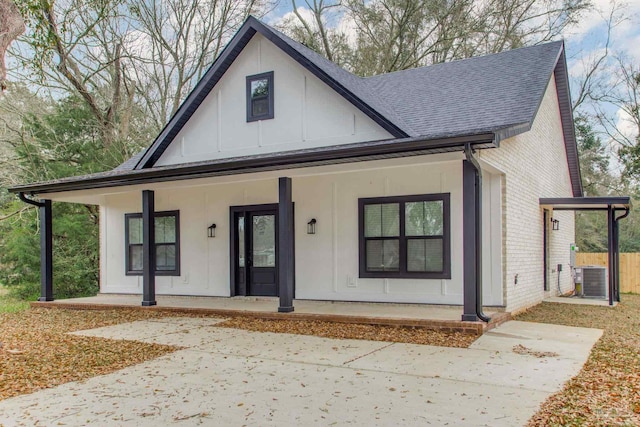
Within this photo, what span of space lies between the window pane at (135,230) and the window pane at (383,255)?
6062 mm

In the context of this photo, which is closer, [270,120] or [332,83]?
[332,83]

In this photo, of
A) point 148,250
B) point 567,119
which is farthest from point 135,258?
point 567,119

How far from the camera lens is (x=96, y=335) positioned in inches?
317

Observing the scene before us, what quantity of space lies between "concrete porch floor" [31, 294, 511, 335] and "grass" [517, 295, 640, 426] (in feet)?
5.16

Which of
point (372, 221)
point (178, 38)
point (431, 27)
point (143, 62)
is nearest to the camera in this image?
point (372, 221)

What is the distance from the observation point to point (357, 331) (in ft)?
26.0

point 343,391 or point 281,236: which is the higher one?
point 281,236

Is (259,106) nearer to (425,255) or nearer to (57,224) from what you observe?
→ (425,255)

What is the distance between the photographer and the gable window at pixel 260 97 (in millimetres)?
10891

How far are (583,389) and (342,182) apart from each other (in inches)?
249

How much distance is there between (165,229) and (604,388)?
→ 32.6 feet

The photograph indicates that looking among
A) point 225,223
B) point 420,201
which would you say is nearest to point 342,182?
point 420,201

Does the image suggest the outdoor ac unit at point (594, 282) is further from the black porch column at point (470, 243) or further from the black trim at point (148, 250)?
the black trim at point (148, 250)

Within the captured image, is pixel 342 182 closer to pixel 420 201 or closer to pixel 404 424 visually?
pixel 420 201
